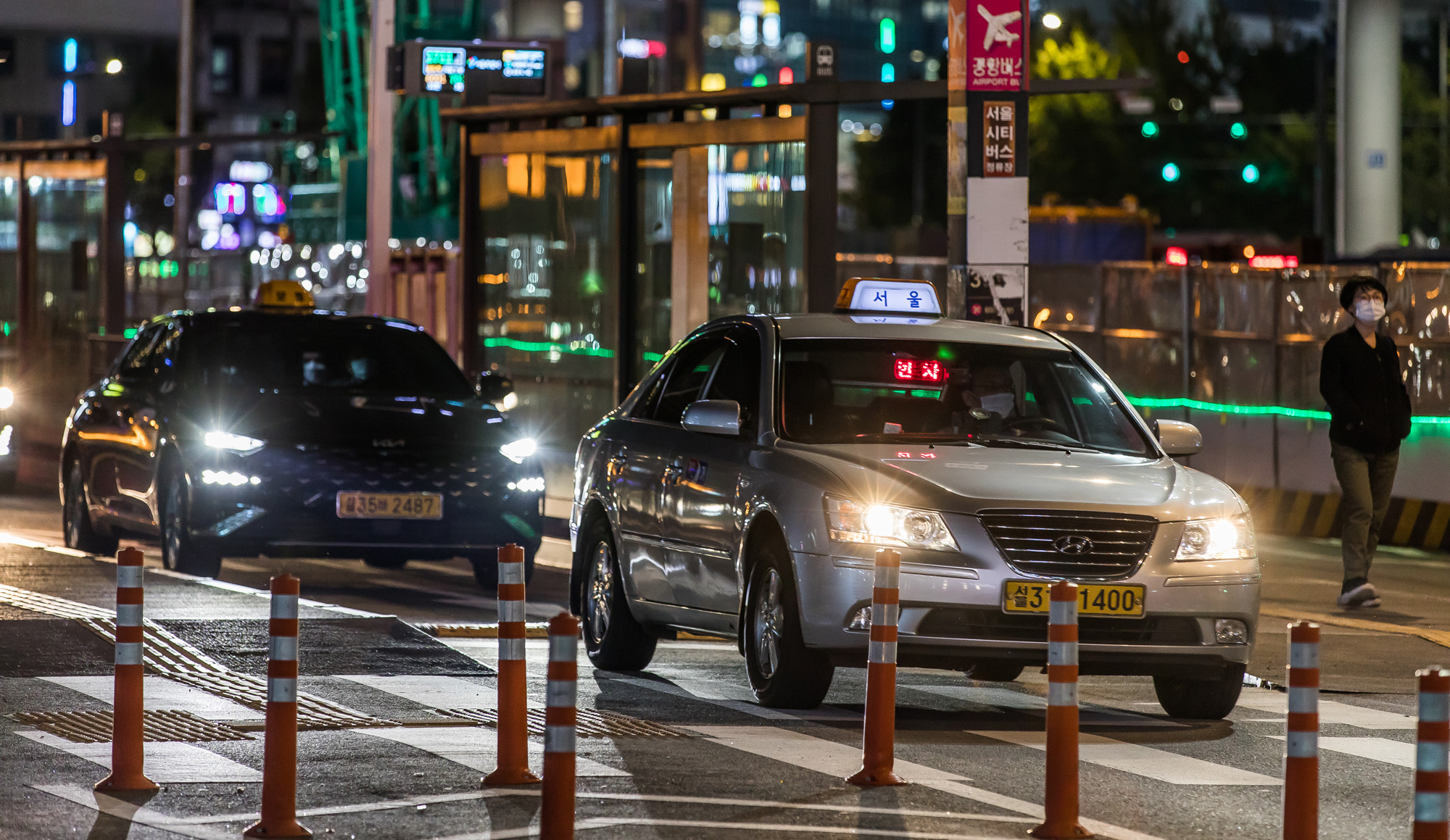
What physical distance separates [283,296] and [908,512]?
7435 mm

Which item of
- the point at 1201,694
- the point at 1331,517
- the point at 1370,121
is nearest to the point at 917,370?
the point at 1201,694

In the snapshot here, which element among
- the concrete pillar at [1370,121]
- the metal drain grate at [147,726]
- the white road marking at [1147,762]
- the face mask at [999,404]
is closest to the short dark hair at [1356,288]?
the face mask at [999,404]

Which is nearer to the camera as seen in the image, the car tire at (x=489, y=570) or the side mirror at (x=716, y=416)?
Answer: the side mirror at (x=716, y=416)

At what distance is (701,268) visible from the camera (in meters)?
19.2

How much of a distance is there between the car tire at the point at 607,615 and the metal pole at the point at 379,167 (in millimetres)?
12737

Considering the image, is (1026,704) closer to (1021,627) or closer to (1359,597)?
(1021,627)

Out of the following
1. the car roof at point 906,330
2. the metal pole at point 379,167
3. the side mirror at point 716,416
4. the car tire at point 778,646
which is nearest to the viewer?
the car tire at point 778,646

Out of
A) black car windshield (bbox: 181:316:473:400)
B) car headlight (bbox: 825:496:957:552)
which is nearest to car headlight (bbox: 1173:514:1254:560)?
car headlight (bbox: 825:496:957:552)

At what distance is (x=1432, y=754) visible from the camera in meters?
5.57

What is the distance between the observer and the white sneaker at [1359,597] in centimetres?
1407

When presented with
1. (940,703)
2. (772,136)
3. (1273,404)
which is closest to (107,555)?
(772,136)

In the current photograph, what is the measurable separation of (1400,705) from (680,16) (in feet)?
124

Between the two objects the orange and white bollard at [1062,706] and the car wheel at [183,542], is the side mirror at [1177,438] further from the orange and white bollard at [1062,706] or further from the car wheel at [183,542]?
the car wheel at [183,542]

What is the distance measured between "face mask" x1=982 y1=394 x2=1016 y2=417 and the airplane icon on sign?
13.1 feet
